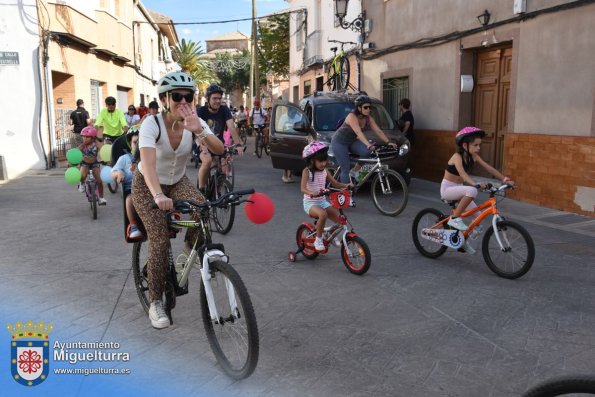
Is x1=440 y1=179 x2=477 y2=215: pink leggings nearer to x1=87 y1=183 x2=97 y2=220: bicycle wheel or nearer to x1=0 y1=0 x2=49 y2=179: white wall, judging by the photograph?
x1=87 y1=183 x2=97 y2=220: bicycle wheel

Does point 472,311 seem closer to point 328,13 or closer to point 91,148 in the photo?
point 91,148

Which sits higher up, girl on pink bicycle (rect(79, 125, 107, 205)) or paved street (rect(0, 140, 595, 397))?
girl on pink bicycle (rect(79, 125, 107, 205))

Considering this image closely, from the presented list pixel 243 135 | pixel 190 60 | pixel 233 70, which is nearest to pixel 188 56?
pixel 190 60

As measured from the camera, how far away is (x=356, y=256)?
211 inches

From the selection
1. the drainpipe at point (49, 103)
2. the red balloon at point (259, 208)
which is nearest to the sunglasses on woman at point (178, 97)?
the red balloon at point (259, 208)

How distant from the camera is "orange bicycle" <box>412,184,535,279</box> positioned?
16.6ft

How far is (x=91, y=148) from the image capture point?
8.58m

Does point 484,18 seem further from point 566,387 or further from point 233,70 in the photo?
point 233,70

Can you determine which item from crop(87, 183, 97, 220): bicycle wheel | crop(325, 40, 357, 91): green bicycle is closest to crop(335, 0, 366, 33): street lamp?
crop(325, 40, 357, 91): green bicycle

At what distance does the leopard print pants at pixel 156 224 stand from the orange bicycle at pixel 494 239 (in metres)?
2.86

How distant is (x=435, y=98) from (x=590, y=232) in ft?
18.7

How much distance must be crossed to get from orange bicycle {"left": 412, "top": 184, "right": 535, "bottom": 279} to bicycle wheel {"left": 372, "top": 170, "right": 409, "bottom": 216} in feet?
6.78

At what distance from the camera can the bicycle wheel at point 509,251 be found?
5031 mm

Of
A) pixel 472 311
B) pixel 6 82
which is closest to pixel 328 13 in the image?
pixel 6 82
